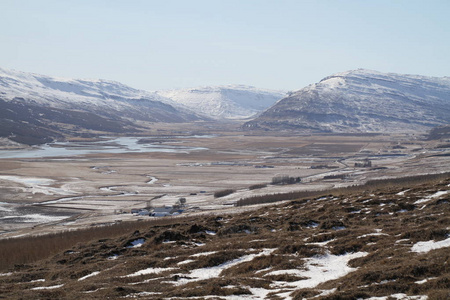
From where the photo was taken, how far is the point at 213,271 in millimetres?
24859

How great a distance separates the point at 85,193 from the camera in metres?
103

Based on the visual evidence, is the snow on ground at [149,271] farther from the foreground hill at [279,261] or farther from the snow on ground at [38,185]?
the snow on ground at [38,185]

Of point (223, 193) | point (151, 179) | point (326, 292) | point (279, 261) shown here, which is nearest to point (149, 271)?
point (279, 261)

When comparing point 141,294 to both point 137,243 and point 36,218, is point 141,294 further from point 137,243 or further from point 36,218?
point 36,218

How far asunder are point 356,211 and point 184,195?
62945mm

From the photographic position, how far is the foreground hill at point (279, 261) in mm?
18203

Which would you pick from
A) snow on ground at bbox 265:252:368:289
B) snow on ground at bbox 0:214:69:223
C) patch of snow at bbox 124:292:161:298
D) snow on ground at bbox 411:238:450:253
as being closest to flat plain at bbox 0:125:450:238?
snow on ground at bbox 0:214:69:223

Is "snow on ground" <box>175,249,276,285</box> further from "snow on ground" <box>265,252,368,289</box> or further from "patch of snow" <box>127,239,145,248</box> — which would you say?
"patch of snow" <box>127,239,145,248</box>

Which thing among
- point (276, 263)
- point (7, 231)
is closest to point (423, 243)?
point (276, 263)

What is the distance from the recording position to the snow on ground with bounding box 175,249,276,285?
76.8ft

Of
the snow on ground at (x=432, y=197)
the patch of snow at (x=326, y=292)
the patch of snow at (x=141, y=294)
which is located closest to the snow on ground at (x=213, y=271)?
the patch of snow at (x=141, y=294)

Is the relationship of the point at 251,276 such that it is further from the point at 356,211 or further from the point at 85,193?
the point at 85,193

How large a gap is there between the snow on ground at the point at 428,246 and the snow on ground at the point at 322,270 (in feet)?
7.80

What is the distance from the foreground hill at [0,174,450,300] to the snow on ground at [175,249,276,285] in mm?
53
